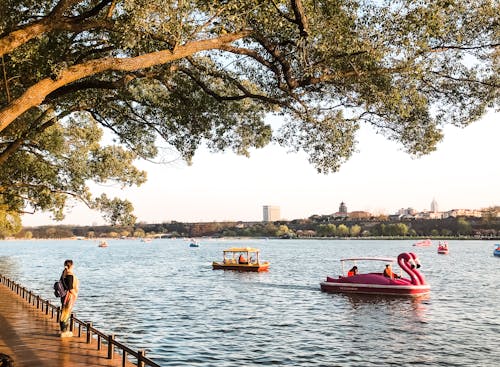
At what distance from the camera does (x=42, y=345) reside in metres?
14.1

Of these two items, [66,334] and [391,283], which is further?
[391,283]

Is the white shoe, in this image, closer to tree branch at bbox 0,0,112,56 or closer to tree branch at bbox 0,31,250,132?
tree branch at bbox 0,31,250,132

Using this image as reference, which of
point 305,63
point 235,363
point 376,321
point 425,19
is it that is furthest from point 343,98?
point 376,321

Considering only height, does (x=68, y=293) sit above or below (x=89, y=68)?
below

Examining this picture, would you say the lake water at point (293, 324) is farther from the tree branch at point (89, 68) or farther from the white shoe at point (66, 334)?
the tree branch at point (89, 68)

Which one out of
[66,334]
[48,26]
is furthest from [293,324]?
[48,26]

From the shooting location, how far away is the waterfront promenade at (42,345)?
40.5 ft

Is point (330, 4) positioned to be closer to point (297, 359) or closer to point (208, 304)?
point (297, 359)

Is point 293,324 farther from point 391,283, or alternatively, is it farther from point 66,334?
point 66,334

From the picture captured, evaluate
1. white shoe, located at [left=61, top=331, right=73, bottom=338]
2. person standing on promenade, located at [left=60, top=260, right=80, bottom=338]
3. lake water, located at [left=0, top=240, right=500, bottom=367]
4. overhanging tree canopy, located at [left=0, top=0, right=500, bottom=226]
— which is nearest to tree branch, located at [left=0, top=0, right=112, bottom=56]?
overhanging tree canopy, located at [left=0, top=0, right=500, bottom=226]

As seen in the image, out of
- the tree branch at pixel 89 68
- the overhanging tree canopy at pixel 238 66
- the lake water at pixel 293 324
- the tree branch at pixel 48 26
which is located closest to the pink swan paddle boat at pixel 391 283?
the lake water at pixel 293 324

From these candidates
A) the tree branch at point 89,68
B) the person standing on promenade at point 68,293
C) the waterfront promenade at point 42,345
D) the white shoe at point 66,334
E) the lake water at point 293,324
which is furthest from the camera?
the lake water at point 293,324

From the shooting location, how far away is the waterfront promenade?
1236 cm

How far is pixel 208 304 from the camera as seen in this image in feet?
134
